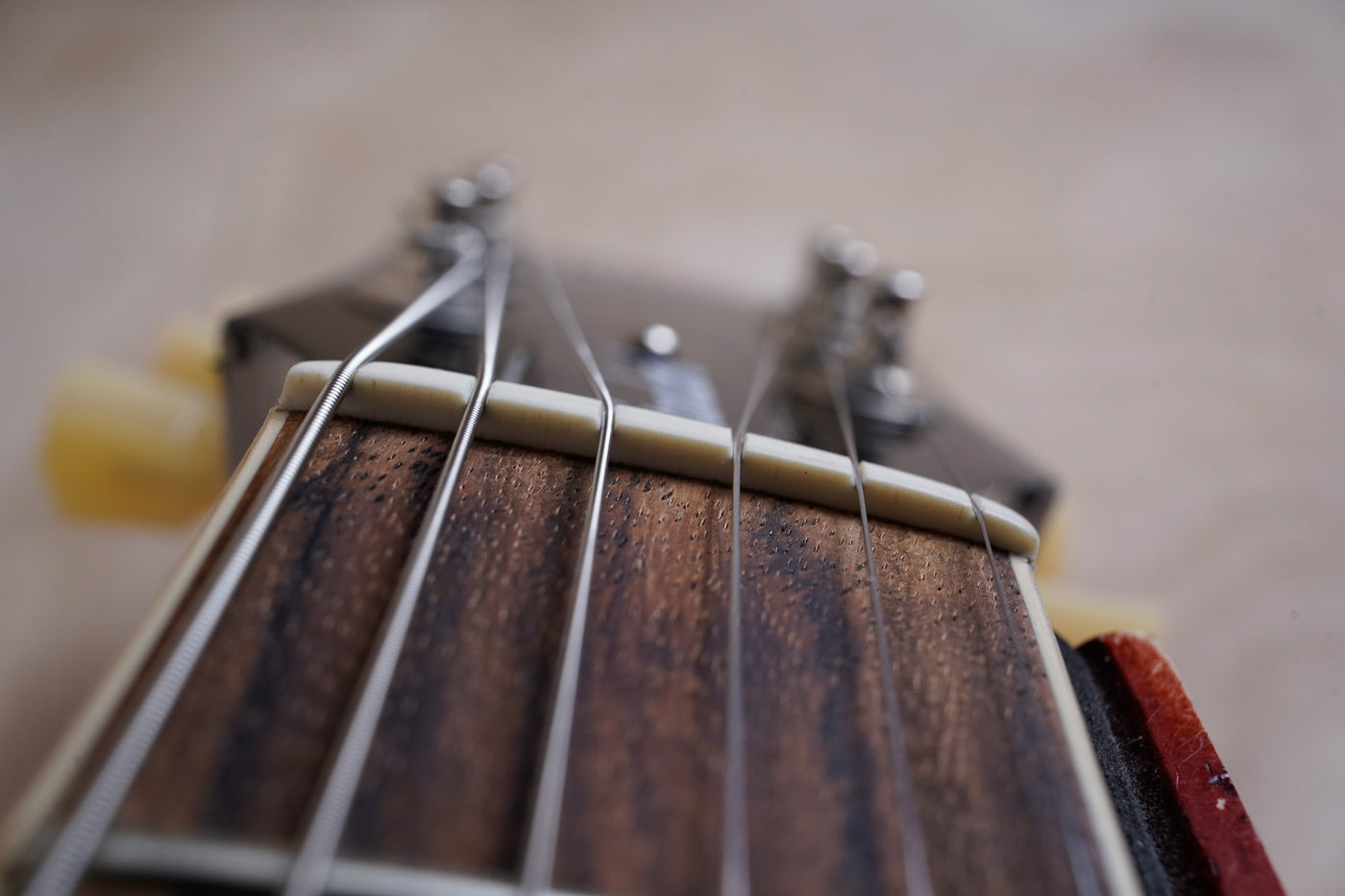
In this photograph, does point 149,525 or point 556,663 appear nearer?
point 556,663

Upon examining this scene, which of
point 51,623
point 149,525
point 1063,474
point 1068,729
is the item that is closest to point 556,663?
point 1068,729

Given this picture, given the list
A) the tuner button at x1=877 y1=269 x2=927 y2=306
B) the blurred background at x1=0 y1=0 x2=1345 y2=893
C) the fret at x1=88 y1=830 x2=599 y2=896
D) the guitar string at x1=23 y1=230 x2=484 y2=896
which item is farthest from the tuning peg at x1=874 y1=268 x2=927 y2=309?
the fret at x1=88 y1=830 x2=599 y2=896

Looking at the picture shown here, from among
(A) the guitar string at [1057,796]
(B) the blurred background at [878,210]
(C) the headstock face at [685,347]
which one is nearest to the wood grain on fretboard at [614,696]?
(A) the guitar string at [1057,796]

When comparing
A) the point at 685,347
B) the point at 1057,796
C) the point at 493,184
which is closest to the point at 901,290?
the point at 685,347

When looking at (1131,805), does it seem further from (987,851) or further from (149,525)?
(149,525)

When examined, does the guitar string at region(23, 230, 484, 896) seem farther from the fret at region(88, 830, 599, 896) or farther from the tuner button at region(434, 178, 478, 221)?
the tuner button at region(434, 178, 478, 221)

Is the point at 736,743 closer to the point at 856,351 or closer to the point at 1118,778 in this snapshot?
the point at 1118,778
